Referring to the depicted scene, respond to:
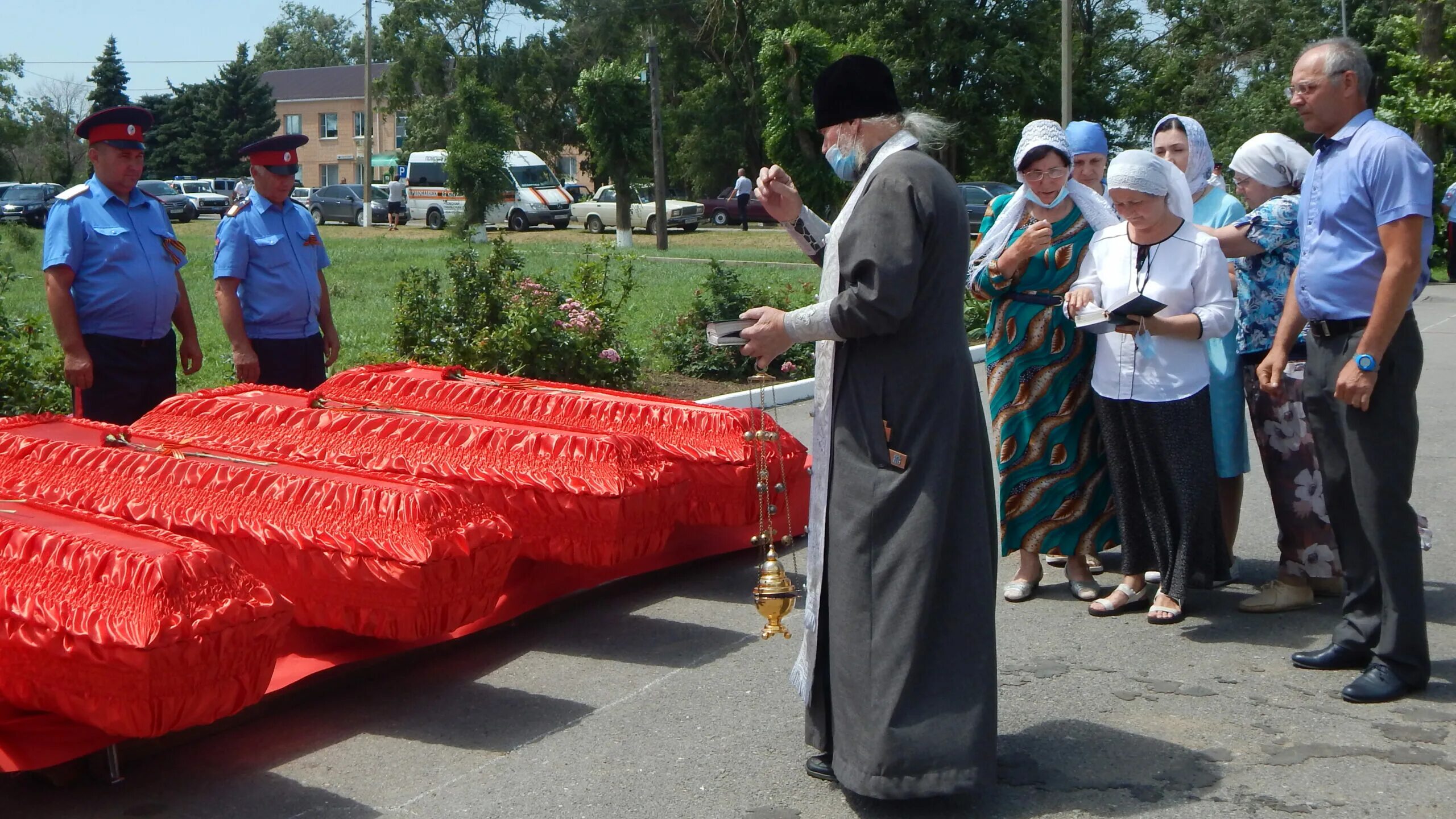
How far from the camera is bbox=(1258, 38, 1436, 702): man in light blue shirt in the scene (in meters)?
3.95

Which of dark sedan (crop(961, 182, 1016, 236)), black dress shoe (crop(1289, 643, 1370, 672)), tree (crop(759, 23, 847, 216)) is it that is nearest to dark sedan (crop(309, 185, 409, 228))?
dark sedan (crop(961, 182, 1016, 236))

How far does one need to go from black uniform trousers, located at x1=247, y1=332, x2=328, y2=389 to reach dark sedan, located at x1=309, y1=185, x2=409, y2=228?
40538 millimetres

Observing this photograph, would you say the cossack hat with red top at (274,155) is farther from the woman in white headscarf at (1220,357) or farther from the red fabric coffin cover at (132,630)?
the woman in white headscarf at (1220,357)

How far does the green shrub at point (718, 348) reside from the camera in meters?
11.5

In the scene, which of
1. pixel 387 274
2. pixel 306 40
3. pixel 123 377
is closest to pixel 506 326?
pixel 123 377

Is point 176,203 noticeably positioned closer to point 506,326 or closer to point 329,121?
point 506,326

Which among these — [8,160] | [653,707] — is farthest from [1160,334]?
[8,160]

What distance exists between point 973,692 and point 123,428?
11.3ft

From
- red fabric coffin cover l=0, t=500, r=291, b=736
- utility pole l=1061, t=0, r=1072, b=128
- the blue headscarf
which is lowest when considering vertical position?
red fabric coffin cover l=0, t=500, r=291, b=736

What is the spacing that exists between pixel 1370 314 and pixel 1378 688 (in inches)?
44.5

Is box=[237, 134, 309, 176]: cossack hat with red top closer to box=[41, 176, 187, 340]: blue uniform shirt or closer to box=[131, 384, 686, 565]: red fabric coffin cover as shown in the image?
box=[41, 176, 187, 340]: blue uniform shirt

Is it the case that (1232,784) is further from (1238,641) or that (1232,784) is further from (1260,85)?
(1260,85)

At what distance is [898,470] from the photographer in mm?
3373

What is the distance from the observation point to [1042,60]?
137ft
